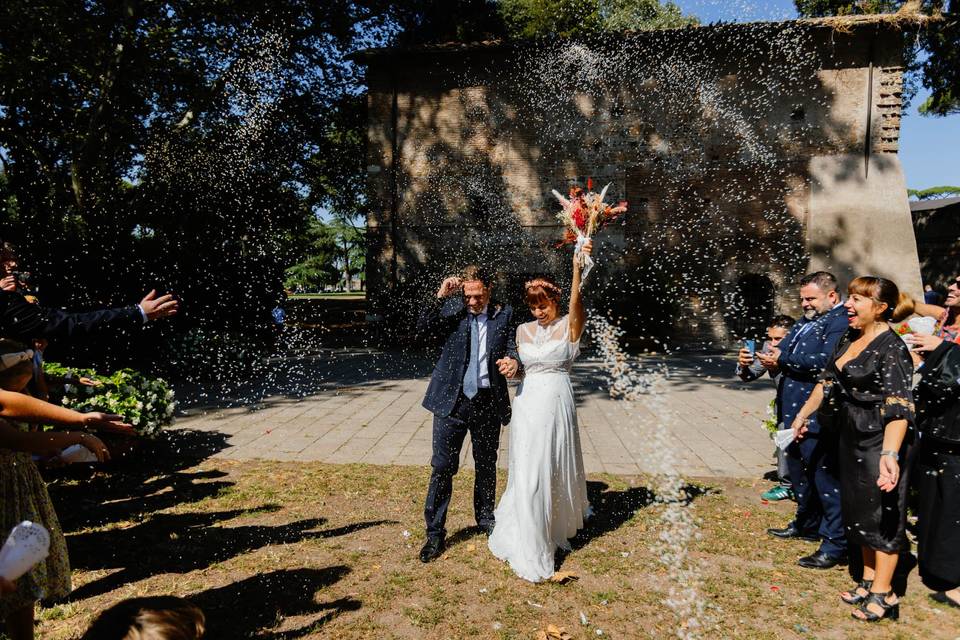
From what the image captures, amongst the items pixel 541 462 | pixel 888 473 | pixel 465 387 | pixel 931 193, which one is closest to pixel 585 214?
pixel 465 387

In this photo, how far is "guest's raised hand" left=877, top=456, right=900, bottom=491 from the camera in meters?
3.04

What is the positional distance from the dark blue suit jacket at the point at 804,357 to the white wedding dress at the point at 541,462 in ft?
6.12

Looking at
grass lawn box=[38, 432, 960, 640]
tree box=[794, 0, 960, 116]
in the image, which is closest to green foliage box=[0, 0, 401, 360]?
grass lawn box=[38, 432, 960, 640]

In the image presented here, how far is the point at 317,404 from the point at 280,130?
610 inches

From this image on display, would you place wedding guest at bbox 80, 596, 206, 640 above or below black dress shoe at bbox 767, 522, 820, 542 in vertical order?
above

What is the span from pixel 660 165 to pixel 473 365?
54.3 ft

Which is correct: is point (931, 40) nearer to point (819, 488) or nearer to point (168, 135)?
point (819, 488)

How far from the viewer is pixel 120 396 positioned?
5.81 metres

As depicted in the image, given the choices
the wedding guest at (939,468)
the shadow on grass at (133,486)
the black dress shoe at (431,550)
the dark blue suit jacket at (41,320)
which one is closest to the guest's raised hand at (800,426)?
the wedding guest at (939,468)

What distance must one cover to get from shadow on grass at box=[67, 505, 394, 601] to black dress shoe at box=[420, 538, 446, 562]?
82 centimetres

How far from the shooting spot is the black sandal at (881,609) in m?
3.24

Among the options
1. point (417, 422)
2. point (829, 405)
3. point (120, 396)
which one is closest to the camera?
point (829, 405)

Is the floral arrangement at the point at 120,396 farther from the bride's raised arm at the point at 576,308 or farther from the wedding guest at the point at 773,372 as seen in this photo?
the wedding guest at the point at 773,372

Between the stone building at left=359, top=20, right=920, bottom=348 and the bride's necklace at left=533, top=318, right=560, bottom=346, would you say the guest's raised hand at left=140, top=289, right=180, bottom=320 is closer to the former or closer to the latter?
the bride's necklace at left=533, top=318, right=560, bottom=346
